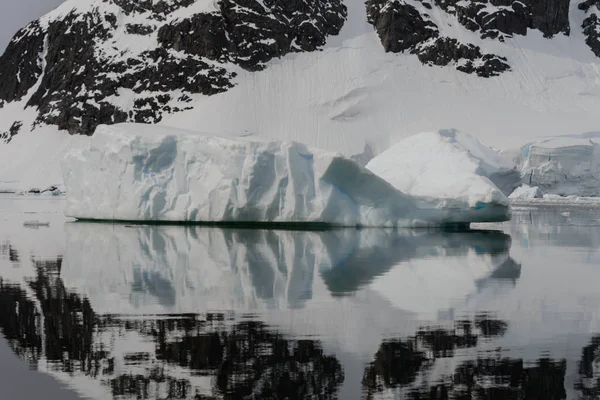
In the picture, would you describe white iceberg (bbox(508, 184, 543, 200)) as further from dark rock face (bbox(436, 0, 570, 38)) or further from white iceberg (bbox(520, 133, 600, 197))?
dark rock face (bbox(436, 0, 570, 38))

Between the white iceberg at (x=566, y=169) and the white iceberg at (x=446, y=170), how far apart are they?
780 inches

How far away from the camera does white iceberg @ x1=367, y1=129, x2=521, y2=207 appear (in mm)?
19188

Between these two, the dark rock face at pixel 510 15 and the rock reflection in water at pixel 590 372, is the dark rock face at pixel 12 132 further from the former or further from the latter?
the rock reflection in water at pixel 590 372

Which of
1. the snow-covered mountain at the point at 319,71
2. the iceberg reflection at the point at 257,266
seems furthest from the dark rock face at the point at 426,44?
the iceberg reflection at the point at 257,266

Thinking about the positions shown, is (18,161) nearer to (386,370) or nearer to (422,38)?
(422,38)

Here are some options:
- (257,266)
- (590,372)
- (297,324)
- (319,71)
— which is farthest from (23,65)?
(590,372)

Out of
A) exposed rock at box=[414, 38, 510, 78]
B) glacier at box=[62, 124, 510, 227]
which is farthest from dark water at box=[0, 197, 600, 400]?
exposed rock at box=[414, 38, 510, 78]

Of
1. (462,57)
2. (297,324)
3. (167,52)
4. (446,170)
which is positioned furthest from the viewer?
(462,57)

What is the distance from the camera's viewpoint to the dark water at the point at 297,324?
4.95 m

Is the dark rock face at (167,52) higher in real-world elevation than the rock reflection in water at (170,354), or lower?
higher

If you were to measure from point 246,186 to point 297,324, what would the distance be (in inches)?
473

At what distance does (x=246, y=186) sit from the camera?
1867 cm

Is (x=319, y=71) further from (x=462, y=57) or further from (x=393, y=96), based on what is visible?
(x=462, y=57)

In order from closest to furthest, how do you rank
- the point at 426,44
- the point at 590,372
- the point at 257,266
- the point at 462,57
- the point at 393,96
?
the point at 590,372 < the point at 257,266 < the point at 393,96 < the point at 462,57 < the point at 426,44
